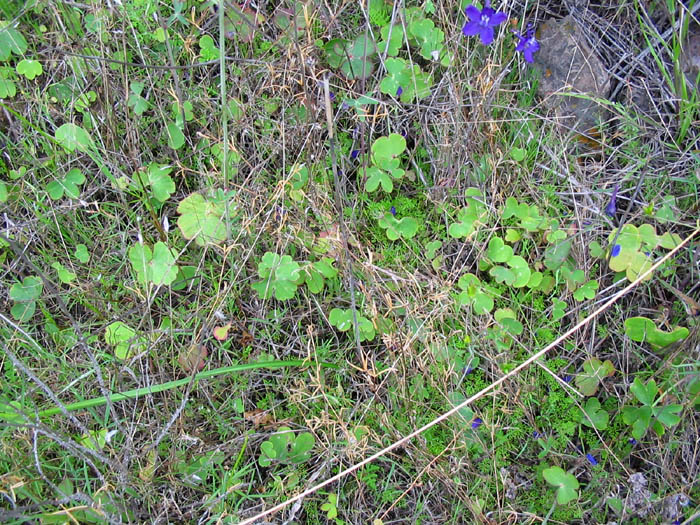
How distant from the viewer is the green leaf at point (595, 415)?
2.21 meters

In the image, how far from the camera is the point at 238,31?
2.56m

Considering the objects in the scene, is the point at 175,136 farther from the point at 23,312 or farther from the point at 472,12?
the point at 472,12

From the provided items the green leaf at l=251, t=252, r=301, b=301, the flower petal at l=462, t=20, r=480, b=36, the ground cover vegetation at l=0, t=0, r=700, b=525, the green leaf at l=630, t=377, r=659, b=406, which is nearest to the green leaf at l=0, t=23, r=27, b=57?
the ground cover vegetation at l=0, t=0, r=700, b=525

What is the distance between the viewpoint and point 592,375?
2250 millimetres

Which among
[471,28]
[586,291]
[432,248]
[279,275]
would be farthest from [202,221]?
[586,291]

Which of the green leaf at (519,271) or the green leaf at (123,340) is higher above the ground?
the green leaf at (519,271)

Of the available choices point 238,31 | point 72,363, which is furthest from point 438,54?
point 72,363

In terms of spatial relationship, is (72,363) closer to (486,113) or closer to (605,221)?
(486,113)

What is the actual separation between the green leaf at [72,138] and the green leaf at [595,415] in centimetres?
240

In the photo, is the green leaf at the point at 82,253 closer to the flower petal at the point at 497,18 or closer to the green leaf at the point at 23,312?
the green leaf at the point at 23,312

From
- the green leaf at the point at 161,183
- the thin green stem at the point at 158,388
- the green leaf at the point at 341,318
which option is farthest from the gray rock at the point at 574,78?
the green leaf at the point at 161,183

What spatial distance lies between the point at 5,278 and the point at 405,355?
5.91ft

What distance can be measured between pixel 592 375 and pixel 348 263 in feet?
3.54

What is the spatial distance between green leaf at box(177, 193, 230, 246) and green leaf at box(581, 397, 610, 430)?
1643 millimetres
